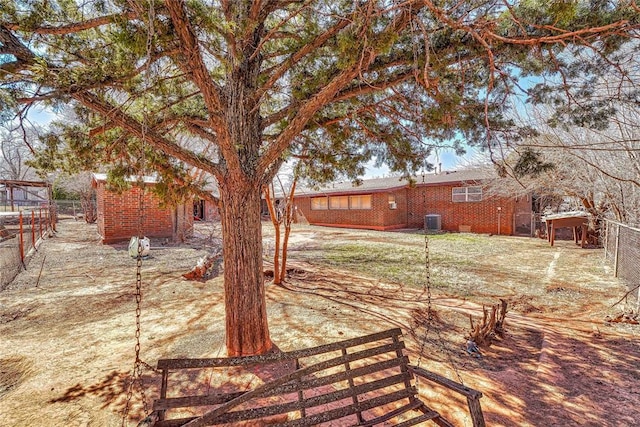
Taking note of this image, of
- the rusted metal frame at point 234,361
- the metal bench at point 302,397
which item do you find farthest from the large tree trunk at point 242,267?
the rusted metal frame at point 234,361

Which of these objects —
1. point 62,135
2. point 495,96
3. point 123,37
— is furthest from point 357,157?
point 62,135

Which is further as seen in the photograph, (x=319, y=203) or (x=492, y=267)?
(x=319, y=203)

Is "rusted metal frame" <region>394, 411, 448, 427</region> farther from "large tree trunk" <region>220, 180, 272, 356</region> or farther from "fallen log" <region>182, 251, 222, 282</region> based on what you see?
"fallen log" <region>182, 251, 222, 282</region>

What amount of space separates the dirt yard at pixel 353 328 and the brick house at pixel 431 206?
21.7 feet

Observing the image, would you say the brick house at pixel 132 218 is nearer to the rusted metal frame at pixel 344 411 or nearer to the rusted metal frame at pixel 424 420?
the rusted metal frame at pixel 344 411

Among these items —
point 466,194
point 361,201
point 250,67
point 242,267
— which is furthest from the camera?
point 361,201

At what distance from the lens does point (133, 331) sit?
196 inches

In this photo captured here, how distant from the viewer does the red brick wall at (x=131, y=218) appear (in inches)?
537

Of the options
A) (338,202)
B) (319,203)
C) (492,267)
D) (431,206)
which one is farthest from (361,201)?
(492,267)

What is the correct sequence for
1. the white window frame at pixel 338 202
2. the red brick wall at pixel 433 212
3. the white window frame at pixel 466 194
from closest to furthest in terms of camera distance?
the red brick wall at pixel 433 212 → the white window frame at pixel 466 194 → the white window frame at pixel 338 202

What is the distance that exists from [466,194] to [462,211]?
3.47 ft

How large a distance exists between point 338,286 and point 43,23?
270 inches

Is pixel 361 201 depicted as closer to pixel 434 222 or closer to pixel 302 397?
pixel 434 222

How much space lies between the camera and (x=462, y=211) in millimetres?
18047
